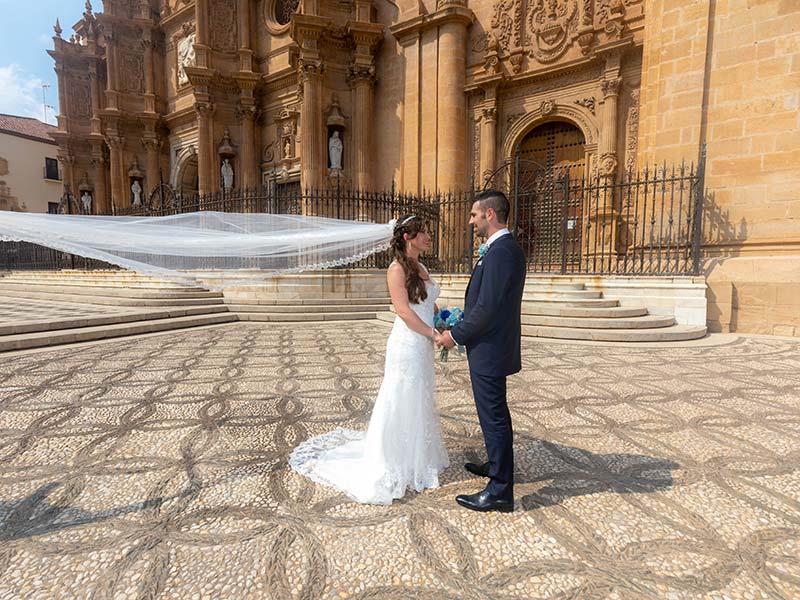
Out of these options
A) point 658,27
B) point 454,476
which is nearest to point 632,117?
point 658,27

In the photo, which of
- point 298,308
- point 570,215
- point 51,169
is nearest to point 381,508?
point 298,308

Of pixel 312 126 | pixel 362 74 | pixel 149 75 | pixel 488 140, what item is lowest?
pixel 488 140

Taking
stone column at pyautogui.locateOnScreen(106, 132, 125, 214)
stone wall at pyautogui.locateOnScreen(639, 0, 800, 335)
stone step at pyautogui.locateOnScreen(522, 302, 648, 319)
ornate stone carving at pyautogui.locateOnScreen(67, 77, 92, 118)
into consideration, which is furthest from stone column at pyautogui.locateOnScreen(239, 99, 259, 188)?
stone wall at pyautogui.locateOnScreen(639, 0, 800, 335)

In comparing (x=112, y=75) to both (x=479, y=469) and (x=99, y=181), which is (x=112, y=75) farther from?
(x=479, y=469)

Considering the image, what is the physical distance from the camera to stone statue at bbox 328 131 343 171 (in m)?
15.4

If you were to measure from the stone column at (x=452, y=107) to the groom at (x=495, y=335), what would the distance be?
12334 mm

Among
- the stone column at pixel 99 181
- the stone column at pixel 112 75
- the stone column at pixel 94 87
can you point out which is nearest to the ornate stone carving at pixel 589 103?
the stone column at pixel 112 75

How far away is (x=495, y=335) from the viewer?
203 centimetres

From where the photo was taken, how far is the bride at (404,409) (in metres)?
2.23

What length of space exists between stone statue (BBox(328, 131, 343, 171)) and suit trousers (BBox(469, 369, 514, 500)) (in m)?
14.8

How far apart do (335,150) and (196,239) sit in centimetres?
1109

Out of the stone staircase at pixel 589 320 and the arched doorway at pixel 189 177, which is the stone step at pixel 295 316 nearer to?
the stone staircase at pixel 589 320

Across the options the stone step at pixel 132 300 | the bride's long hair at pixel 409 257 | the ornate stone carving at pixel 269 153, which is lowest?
the stone step at pixel 132 300

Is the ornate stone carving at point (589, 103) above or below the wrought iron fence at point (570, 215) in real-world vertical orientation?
above
